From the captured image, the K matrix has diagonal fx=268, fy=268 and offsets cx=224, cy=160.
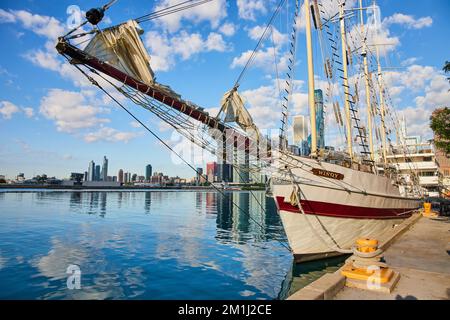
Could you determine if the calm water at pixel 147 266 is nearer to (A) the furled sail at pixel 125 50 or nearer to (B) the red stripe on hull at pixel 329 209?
(B) the red stripe on hull at pixel 329 209

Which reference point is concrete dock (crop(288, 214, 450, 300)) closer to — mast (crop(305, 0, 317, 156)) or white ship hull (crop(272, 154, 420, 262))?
white ship hull (crop(272, 154, 420, 262))

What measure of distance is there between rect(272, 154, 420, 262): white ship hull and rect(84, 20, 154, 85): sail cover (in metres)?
7.73

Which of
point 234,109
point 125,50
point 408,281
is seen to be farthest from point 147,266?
point 408,281

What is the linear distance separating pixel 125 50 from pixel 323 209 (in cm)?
1140

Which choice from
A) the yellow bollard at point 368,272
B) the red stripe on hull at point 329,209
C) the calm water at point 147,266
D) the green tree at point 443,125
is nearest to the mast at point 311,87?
the red stripe on hull at point 329,209

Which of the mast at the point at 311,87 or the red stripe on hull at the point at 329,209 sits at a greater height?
the mast at the point at 311,87

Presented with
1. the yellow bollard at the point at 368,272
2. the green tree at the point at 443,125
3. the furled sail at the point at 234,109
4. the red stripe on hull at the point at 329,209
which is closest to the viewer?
the yellow bollard at the point at 368,272

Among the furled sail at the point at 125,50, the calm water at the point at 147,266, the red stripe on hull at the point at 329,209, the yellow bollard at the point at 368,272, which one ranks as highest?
the furled sail at the point at 125,50

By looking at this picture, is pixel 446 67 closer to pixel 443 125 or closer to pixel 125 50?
pixel 443 125

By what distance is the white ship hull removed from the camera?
13406 mm

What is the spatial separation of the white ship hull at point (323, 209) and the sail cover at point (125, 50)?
25.4 ft

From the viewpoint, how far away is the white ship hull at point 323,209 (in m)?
13.4
